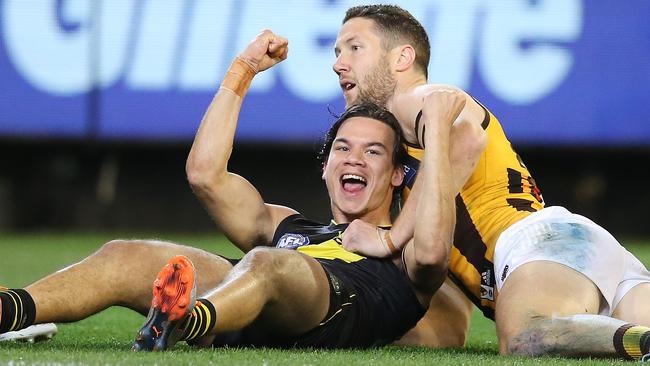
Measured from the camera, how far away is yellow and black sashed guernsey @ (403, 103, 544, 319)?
5258mm

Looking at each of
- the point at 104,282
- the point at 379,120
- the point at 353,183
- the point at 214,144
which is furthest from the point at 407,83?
the point at 104,282

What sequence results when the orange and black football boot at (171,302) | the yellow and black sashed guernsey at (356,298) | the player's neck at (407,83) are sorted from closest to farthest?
the orange and black football boot at (171,302) → the yellow and black sashed guernsey at (356,298) → the player's neck at (407,83)

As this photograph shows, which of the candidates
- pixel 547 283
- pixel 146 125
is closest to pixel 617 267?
pixel 547 283

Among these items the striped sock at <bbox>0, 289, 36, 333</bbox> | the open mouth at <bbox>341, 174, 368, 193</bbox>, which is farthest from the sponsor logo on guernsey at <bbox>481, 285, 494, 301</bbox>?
the striped sock at <bbox>0, 289, 36, 333</bbox>

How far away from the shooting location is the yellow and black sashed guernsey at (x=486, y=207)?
17.3ft

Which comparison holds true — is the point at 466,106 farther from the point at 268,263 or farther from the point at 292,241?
the point at 268,263

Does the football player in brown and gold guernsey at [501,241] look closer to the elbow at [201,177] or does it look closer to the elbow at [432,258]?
the elbow at [432,258]

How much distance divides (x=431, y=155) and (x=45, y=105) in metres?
7.24

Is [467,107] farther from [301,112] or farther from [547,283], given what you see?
[301,112]

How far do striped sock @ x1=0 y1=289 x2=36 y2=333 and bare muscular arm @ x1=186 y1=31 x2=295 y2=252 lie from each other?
3.78ft

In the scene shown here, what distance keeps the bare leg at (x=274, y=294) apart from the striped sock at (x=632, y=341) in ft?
3.45

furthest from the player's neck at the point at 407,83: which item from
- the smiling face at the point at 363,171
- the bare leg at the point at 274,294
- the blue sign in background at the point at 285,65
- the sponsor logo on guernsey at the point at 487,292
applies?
the blue sign in background at the point at 285,65

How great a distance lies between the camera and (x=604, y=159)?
1248cm

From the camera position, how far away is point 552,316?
455cm
